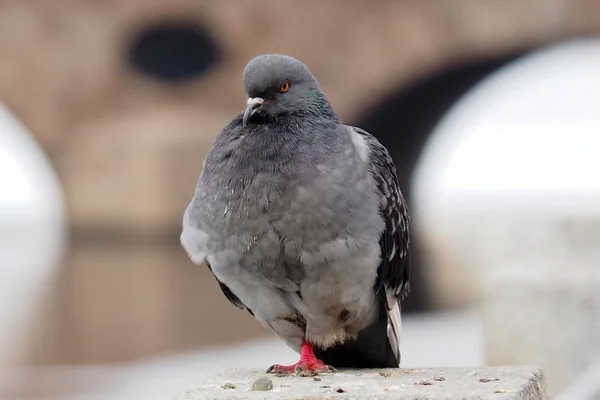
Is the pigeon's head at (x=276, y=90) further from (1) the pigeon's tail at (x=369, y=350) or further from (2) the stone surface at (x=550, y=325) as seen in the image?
(2) the stone surface at (x=550, y=325)

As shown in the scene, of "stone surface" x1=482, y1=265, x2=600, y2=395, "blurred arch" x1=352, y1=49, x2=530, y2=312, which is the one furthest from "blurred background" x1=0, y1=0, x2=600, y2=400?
"stone surface" x1=482, y1=265, x2=600, y2=395

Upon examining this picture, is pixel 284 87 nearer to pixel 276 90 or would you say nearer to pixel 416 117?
pixel 276 90

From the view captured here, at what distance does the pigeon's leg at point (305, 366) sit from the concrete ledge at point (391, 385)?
3.4 inches

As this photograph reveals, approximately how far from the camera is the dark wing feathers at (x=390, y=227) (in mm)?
4609

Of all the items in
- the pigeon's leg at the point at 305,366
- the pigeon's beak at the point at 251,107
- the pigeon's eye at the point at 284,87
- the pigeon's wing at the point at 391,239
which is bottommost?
the pigeon's leg at the point at 305,366

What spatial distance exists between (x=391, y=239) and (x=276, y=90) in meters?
0.79

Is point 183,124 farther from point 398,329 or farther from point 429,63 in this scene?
point 398,329

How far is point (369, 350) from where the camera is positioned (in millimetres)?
4875

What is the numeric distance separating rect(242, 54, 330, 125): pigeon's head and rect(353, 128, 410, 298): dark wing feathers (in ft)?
1.19

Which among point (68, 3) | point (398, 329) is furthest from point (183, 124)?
point (398, 329)

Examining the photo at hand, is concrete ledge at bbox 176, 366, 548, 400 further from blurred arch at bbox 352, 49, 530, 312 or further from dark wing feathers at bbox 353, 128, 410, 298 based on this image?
blurred arch at bbox 352, 49, 530, 312

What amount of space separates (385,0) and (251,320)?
4587 millimetres

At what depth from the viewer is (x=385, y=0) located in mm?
14102

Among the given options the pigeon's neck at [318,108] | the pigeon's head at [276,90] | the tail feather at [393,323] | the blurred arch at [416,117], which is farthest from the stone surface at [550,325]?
the blurred arch at [416,117]
